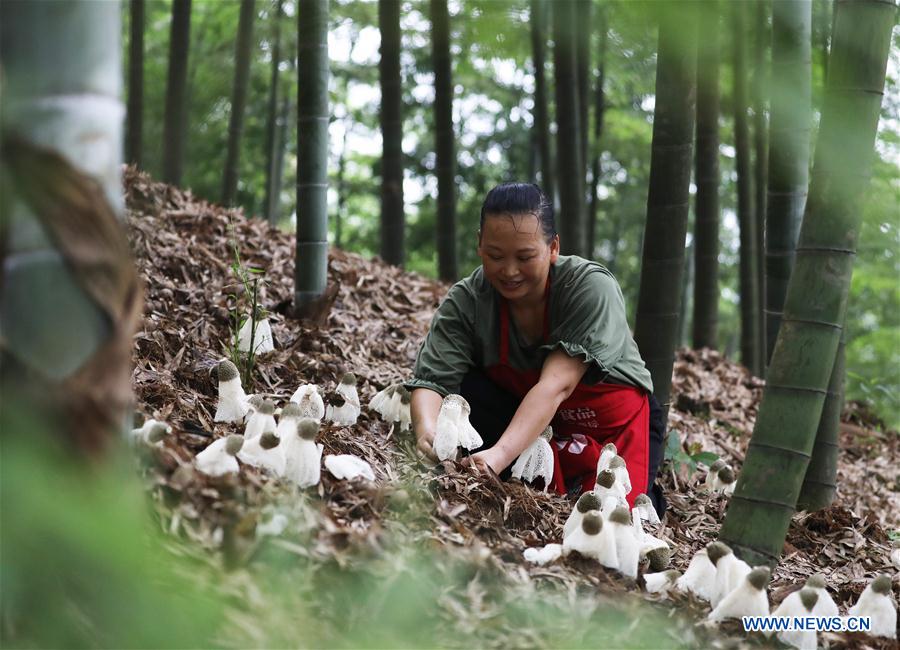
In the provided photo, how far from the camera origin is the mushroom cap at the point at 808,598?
196cm

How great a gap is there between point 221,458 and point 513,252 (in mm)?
1197

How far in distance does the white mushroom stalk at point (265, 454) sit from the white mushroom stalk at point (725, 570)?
3.46 ft

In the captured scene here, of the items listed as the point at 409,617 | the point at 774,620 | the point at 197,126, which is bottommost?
the point at 774,620

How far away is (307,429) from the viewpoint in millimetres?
2039

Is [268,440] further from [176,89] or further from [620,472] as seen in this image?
[176,89]

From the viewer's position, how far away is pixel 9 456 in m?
0.77

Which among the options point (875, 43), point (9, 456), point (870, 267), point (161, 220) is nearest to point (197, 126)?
point (161, 220)

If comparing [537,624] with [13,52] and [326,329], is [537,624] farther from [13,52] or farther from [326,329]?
[326,329]

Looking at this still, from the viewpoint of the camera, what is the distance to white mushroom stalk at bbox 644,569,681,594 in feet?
6.81

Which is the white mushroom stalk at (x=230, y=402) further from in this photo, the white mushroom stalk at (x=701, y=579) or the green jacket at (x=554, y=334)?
the white mushroom stalk at (x=701, y=579)

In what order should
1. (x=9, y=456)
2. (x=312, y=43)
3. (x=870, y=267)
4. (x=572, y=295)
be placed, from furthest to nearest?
(x=870, y=267) → (x=312, y=43) → (x=572, y=295) → (x=9, y=456)

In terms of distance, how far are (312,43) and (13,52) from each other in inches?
104

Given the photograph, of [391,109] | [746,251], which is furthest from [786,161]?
[746,251]

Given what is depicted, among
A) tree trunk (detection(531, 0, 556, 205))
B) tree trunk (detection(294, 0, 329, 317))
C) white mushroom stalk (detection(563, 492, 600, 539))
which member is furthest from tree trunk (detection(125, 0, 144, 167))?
white mushroom stalk (detection(563, 492, 600, 539))
